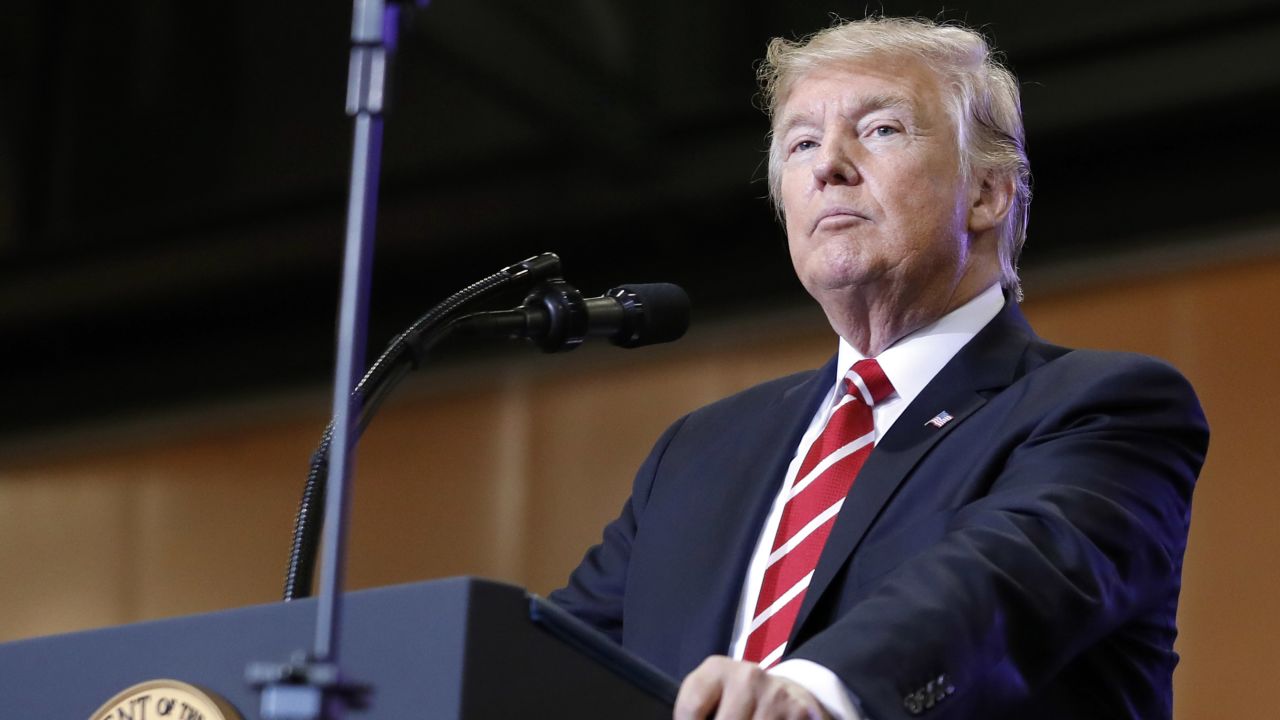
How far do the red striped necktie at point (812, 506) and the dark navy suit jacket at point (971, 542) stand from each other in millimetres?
37

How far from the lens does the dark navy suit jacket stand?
54.1 inches

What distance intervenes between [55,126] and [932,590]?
457cm

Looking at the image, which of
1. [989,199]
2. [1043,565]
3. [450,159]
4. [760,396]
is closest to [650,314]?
[1043,565]

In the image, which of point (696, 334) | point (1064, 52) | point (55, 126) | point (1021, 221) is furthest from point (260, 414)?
point (1021, 221)

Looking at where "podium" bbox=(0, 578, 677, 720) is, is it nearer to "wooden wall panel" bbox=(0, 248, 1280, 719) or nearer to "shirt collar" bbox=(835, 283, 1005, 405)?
"shirt collar" bbox=(835, 283, 1005, 405)

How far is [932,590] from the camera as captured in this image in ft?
4.55

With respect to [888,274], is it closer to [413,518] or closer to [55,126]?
[413,518]

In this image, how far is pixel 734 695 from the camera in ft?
3.89

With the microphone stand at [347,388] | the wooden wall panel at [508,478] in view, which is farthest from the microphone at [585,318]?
the wooden wall panel at [508,478]

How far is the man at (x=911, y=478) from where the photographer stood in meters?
1.38

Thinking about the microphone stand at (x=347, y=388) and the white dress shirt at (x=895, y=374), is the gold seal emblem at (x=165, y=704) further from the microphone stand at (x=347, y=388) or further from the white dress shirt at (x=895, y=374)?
the white dress shirt at (x=895, y=374)

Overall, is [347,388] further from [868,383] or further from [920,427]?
[868,383]

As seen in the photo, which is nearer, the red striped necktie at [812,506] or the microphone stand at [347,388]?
the microphone stand at [347,388]

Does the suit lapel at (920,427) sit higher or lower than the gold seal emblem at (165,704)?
higher
